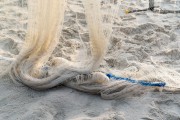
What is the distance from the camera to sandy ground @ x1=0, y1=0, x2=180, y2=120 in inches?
66.2

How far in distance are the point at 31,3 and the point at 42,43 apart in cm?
27

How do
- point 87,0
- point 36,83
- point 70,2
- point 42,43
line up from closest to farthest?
point 87,0 < point 36,83 < point 42,43 < point 70,2

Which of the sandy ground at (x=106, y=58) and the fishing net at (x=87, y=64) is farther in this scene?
the fishing net at (x=87, y=64)

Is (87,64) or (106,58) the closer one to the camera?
(87,64)

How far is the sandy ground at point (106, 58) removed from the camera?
1683 millimetres

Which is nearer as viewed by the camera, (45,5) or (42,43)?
(45,5)

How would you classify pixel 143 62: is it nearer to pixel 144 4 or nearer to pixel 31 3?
pixel 31 3

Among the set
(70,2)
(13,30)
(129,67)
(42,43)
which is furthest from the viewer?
(70,2)

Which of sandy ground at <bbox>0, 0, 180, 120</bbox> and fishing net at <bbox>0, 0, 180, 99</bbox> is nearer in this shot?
sandy ground at <bbox>0, 0, 180, 120</bbox>

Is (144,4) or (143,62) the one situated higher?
(144,4)

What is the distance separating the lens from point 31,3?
1.86 m

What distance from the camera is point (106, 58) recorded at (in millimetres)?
2277

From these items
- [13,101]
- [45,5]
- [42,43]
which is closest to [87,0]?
[45,5]

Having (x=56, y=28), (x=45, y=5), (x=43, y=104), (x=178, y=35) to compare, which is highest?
(x=45, y=5)
